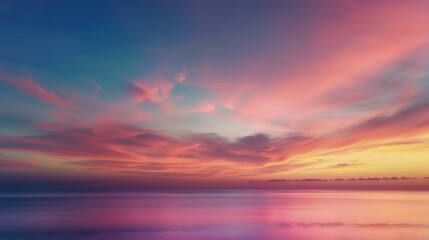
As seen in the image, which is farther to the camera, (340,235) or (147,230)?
(147,230)

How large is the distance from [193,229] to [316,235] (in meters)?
11.2

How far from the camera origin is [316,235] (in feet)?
100

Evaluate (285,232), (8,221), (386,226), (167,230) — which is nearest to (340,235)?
(285,232)

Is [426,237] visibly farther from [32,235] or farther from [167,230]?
[32,235]

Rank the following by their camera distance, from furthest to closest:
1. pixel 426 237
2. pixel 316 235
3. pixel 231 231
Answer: pixel 231 231, pixel 316 235, pixel 426 237

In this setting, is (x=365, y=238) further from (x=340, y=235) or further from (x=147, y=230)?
(x=147, y=230)

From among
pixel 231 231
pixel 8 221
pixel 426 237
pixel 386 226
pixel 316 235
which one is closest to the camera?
pixel 426 237

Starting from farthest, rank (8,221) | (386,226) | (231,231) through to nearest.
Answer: (8,221)
(386,226)
(231,231)

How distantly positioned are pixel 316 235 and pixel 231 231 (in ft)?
23.9

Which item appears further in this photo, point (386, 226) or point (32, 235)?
point (386, 226)

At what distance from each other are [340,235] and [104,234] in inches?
763

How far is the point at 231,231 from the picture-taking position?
33.5 meters

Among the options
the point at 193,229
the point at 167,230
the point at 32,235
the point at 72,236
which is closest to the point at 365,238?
the point at 193,229

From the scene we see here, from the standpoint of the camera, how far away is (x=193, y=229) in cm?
3531
